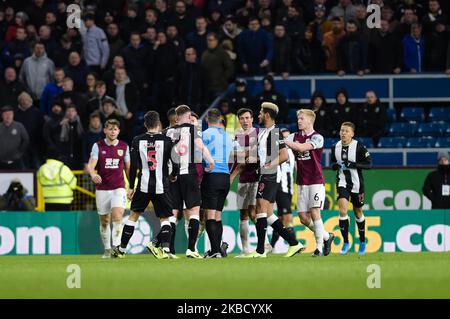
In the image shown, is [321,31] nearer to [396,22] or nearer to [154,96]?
[396,22]

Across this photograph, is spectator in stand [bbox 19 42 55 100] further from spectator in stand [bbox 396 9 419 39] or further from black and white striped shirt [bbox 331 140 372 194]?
black and white striped shirt [bbox 331 140 372 194]

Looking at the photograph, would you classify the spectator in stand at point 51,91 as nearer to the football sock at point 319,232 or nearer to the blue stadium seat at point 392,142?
the blue stadium seat at point 392,142

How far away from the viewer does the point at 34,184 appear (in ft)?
87.5

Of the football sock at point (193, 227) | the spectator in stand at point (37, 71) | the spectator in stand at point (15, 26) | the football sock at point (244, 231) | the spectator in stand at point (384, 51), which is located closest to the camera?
the football sock at point (193, 227)

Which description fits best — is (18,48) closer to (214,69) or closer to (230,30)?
(214,69)

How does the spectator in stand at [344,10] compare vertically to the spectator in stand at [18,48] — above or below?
above

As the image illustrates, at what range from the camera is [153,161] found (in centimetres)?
1923

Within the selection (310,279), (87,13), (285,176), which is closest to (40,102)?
(87,13)

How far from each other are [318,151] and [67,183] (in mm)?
7256

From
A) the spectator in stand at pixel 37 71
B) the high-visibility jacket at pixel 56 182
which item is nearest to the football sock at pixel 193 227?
the high-visibility jacket at pixel 56 182

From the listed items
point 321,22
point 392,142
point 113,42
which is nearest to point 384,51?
point 321,22

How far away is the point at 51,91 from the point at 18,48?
6.87 ft

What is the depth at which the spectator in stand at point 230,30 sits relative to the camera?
29.8 metres

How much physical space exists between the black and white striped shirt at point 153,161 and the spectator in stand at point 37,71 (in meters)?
10.4
